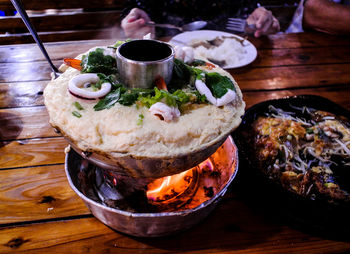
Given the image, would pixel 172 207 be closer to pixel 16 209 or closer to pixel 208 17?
pixel 16 209

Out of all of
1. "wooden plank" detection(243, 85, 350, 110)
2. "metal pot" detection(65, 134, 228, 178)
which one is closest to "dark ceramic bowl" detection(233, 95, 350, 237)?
"metal pot" detection(65, 134, 228, 178)

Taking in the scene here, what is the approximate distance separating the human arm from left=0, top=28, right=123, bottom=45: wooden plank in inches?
109

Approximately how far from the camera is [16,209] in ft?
4.60

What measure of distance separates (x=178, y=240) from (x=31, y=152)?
1163 mm

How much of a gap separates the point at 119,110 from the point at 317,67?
8.37 feet

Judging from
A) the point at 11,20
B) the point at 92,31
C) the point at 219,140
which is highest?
the point at 219,140

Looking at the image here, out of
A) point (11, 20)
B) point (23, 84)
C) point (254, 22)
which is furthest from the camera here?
point (11, 20)

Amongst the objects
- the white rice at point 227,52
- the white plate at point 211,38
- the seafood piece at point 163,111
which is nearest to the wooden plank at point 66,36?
the white plate at point 211,38

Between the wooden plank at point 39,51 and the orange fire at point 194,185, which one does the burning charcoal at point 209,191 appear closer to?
the orange fire at point 194,185

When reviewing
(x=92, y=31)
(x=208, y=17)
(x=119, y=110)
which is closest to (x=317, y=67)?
(x=208, y=17)

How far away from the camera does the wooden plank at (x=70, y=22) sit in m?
3.87

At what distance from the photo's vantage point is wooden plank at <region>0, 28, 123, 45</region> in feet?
12.3

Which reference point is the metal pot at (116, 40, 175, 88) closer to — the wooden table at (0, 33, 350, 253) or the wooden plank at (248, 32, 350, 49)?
the wooden table at (0, 33, 350, 253)

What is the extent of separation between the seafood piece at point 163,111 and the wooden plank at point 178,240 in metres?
0.67
